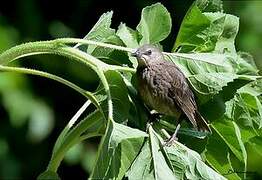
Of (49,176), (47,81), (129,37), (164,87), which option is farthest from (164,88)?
(47,81)

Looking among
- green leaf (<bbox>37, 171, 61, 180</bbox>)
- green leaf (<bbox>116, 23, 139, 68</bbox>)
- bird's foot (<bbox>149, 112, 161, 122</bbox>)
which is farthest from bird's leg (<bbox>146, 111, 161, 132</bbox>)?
green leaf (<bbox>37, 171, 61, 180</bbox>)

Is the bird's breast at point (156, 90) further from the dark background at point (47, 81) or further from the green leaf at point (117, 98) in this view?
the dark background at point (47, 81)

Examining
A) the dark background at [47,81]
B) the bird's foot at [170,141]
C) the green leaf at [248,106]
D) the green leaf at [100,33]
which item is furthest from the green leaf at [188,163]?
the dark background at [47,81]

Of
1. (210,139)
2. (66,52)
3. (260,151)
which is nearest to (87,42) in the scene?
(66,52)

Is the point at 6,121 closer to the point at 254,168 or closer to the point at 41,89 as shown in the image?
the point at 41,89

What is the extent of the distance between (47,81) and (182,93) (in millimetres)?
1581

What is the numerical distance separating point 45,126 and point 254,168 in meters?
0.69

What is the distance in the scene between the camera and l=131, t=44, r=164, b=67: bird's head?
56.6 inches

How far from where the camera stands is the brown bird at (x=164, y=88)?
143 centimetres

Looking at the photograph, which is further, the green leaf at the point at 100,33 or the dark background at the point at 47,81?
the dark background at the point at 47,81

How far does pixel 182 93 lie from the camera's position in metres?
1.44

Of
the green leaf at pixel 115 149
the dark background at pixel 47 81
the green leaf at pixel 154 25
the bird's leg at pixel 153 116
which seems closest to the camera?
the green leaf at pixel 115 149

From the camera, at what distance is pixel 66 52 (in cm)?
139

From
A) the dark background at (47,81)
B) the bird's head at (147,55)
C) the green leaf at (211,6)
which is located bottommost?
the dark background at (47,81)
